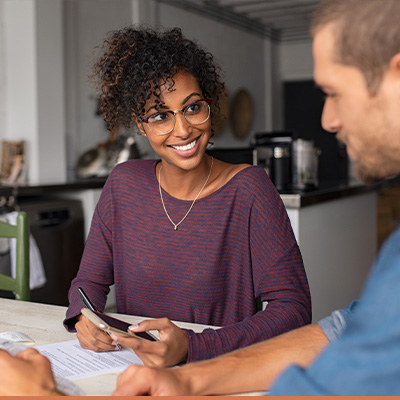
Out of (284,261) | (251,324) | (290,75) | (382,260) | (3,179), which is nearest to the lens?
(382,260)

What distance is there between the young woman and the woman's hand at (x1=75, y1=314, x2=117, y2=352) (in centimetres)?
18

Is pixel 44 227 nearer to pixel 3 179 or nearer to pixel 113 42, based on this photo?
pixel 3 179

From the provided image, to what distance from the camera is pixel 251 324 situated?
4.34 ft

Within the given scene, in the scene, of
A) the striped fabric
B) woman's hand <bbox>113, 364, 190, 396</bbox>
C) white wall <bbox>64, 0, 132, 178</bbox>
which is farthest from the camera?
white wall <bbox>64, 0, 132, 178</bbox>

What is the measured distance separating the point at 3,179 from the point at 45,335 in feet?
9.74

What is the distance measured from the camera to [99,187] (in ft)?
13.3

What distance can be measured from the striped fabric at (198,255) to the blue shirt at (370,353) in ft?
2.44

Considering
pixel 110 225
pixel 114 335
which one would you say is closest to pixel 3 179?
pixel 110 225

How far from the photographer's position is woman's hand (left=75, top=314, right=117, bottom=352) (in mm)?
1244

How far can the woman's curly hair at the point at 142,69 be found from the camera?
160 centimetres

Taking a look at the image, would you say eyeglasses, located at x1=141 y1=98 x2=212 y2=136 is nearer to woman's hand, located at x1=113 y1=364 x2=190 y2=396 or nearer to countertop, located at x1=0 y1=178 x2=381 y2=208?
woman's hand, located at x1=113 y1=364 x2=190 y2=396

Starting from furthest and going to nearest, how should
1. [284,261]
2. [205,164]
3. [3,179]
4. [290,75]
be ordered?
[290,75] < [3,179] < [205,164] < [284,261]

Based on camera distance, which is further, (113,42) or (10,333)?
(113,42)

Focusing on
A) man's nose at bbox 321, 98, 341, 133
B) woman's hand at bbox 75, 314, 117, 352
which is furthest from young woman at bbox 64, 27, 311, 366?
man's nose at bbox 321, 98, 341, 133
